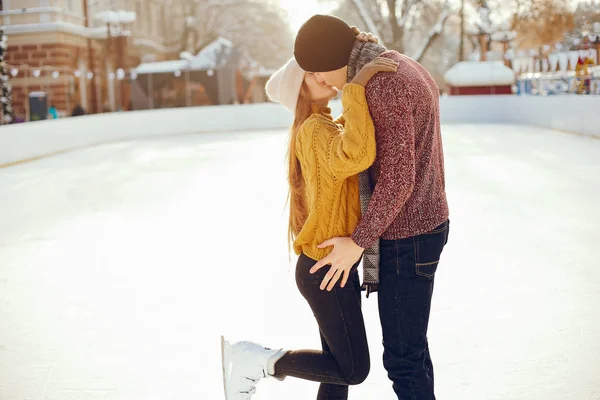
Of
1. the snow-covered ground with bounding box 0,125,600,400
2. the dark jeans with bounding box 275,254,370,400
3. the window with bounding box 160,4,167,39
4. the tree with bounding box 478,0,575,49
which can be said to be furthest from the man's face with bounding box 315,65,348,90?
the window with bounding box 160,4,167,39

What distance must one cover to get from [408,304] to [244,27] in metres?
42.3

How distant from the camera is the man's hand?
218 centimetres

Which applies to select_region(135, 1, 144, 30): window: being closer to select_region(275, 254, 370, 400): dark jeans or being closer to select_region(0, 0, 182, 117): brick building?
select_region(0, 0, 182, 117): brick building

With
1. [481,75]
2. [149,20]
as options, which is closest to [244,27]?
[149,20]

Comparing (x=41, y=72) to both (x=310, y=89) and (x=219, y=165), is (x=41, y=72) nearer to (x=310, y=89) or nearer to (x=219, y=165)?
(x=219, y=165)

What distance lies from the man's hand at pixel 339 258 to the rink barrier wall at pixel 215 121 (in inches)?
512

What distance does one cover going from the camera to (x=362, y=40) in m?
2.16

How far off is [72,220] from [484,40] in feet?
79.0

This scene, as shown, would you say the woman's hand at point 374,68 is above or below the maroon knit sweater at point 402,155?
above

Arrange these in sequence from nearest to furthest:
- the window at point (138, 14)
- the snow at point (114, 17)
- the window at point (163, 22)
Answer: the snow at point (114, 17) < the window at point (138, 14) < the window at point (163, 22)

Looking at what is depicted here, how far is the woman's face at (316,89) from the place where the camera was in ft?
7.36

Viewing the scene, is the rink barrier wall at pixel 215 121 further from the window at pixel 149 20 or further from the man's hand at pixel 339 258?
the window at pixel 149 20

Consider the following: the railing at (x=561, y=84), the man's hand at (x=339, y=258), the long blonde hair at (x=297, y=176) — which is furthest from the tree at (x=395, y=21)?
the man's hand at (x=339, y=258)

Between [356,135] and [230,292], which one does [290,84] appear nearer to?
[356,135]
